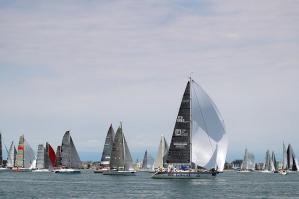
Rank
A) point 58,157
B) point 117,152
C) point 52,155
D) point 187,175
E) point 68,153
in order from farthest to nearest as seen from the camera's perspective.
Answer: point 52,155, point 58,157, point 68,153, point 117,152, point 187,175

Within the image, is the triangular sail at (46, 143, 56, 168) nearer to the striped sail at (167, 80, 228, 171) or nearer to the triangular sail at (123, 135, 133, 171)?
the triangular sail at (123, 135, 133, 171)

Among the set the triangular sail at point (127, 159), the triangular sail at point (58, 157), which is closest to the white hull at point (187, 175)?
the triangular sail at point (127, 159)

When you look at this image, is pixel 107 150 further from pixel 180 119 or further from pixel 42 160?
pixel 180 119

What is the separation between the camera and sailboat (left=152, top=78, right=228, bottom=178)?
87812 mm

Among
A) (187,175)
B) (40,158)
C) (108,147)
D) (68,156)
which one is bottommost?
(187,175)

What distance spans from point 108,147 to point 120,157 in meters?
12.3

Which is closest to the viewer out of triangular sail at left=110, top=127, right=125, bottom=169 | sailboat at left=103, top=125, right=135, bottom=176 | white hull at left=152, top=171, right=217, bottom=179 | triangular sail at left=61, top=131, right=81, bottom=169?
white hull at left=152, top=171, right=217, bottom=179

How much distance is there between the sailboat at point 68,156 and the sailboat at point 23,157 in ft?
94.9

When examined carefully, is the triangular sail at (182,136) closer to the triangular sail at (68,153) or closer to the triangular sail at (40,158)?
the triangular sail at (68,153)

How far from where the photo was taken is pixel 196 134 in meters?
88.4

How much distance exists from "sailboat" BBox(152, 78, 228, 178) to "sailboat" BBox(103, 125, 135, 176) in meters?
30.3

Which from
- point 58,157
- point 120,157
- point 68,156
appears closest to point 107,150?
point 68,156

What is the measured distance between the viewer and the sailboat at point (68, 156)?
13512cm

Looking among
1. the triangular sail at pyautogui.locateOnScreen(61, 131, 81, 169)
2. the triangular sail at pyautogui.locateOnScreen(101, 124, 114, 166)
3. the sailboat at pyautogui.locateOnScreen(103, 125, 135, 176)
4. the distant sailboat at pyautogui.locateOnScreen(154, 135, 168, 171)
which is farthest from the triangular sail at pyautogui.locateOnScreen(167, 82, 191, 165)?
the triangular sail at pyautogui.locateOnScreen(61, 131, 81, 169)
